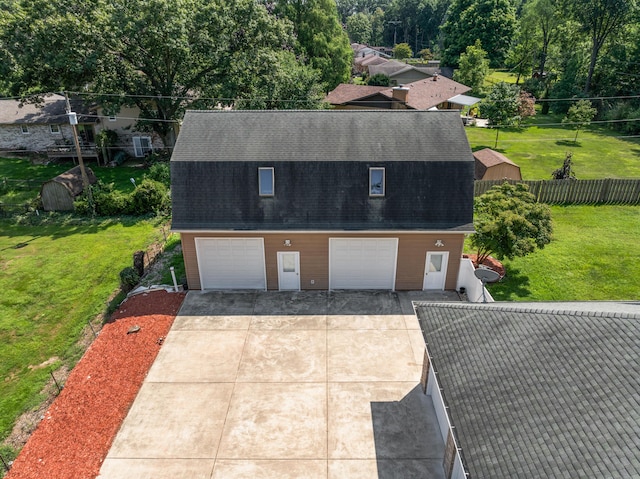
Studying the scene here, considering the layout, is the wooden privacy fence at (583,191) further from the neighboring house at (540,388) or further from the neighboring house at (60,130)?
the neighboring house at (60,130)

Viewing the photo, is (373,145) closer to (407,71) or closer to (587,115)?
(587,115)

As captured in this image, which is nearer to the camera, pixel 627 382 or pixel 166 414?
pixel 627 382

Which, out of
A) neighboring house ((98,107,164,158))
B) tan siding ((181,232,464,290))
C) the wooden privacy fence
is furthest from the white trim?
neighboring house ((98,107,164,158))

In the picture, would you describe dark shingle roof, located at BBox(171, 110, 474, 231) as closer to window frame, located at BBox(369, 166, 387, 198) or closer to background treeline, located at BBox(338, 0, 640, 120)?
window frame, located at BBox(369, 166, 387, 198)

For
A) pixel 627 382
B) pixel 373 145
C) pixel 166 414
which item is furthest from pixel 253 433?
pixel 373 145

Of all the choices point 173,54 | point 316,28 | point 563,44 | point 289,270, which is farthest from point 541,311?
point 563,44
